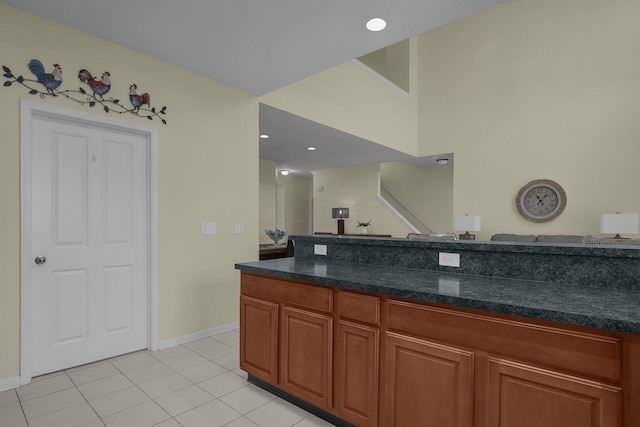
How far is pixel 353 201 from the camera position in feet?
29.6

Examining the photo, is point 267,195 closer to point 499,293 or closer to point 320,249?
point 320,249

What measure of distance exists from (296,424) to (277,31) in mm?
2798

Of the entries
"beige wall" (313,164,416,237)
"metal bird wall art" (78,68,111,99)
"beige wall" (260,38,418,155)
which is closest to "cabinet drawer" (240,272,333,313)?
"metal bird wall art" (78,68,111,99)

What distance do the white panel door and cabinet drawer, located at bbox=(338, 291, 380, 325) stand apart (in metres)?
2.19

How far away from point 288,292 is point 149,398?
1237 millimetres

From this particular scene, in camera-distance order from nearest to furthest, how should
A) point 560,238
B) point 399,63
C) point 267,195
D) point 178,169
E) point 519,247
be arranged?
1. point 519,247
2. point 178,169
3. point 560,238
4. point 399,63
5. point 267,195

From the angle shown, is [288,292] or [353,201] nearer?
[288,292]

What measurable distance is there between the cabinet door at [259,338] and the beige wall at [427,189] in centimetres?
754

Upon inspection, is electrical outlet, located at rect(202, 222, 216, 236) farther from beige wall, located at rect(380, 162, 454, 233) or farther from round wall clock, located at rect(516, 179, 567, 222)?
beige wall, located at rect(380, 162, 454, 233)

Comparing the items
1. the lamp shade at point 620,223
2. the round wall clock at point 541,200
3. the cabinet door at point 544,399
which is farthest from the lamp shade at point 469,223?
the cabinet door at point 544,399

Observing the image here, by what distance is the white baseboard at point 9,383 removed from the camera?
2283mm

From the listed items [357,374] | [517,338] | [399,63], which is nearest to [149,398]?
[357,374]

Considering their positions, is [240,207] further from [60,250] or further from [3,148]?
[3,148]

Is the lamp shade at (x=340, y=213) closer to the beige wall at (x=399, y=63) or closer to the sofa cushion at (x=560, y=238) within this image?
the beige wall at (x=399, y=63)
